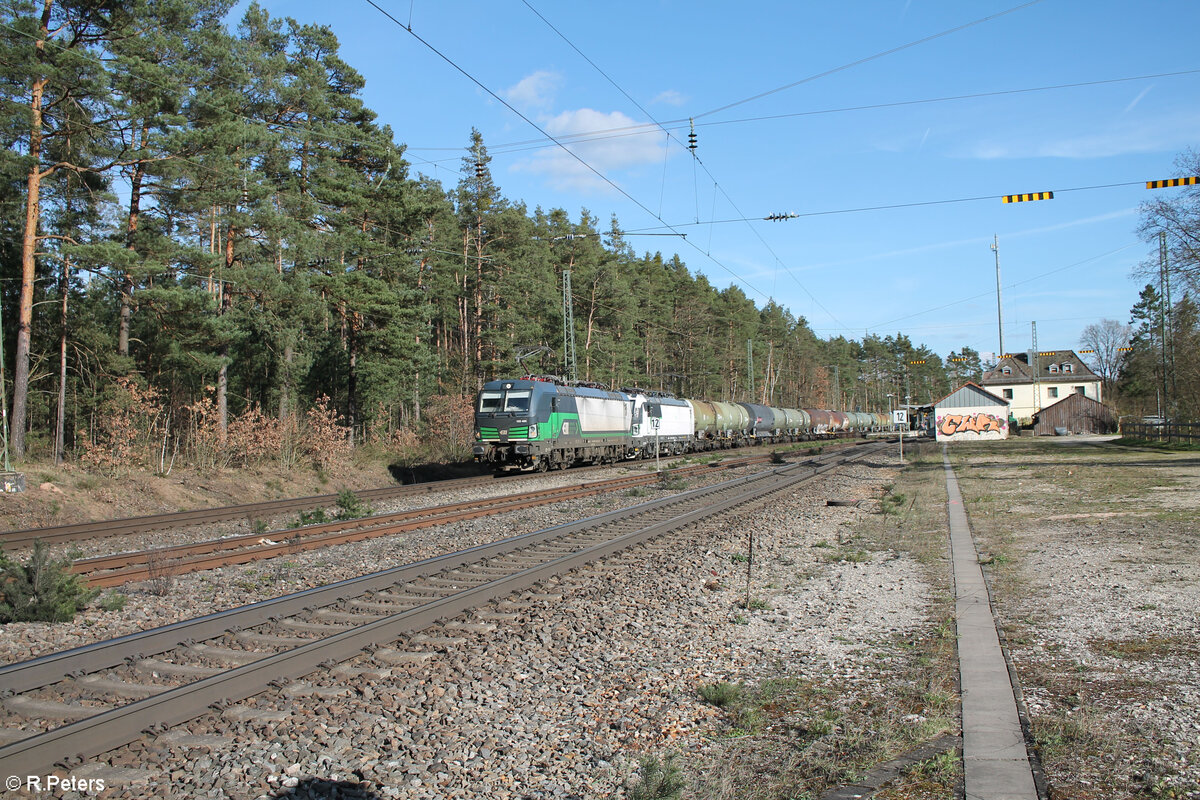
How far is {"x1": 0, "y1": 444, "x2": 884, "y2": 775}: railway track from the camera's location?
4.47 m

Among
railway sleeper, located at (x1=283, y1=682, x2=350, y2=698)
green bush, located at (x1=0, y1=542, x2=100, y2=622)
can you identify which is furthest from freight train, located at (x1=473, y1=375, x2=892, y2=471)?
railway sleeper, located at (x1=283, y1=682, x2=350, y2=698)

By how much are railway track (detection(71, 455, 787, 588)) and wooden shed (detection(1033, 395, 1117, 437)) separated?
204 ft

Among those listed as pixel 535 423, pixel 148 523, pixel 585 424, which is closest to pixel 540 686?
pixel 148 523

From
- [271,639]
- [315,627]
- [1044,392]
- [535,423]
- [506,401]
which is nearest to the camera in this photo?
[271,639]

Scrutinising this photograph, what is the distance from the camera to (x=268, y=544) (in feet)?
39.1

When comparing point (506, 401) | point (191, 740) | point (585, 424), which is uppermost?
point (506, 401)

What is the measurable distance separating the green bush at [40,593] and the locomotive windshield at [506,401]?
59.6 ft

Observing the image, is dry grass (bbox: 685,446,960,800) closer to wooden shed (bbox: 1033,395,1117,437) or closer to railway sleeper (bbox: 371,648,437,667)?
railway sleeper (bbox: 371,648,437,667)

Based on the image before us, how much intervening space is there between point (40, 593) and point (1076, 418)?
74.7 meters

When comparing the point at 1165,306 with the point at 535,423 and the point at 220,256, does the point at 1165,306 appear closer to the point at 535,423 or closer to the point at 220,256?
the point at 535,423

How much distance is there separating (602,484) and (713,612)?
1385 cm

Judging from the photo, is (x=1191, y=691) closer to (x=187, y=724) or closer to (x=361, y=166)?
(x=187, y=724)

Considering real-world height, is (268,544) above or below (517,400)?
below

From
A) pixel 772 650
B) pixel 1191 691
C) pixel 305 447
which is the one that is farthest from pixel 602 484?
pixel 1191 691
